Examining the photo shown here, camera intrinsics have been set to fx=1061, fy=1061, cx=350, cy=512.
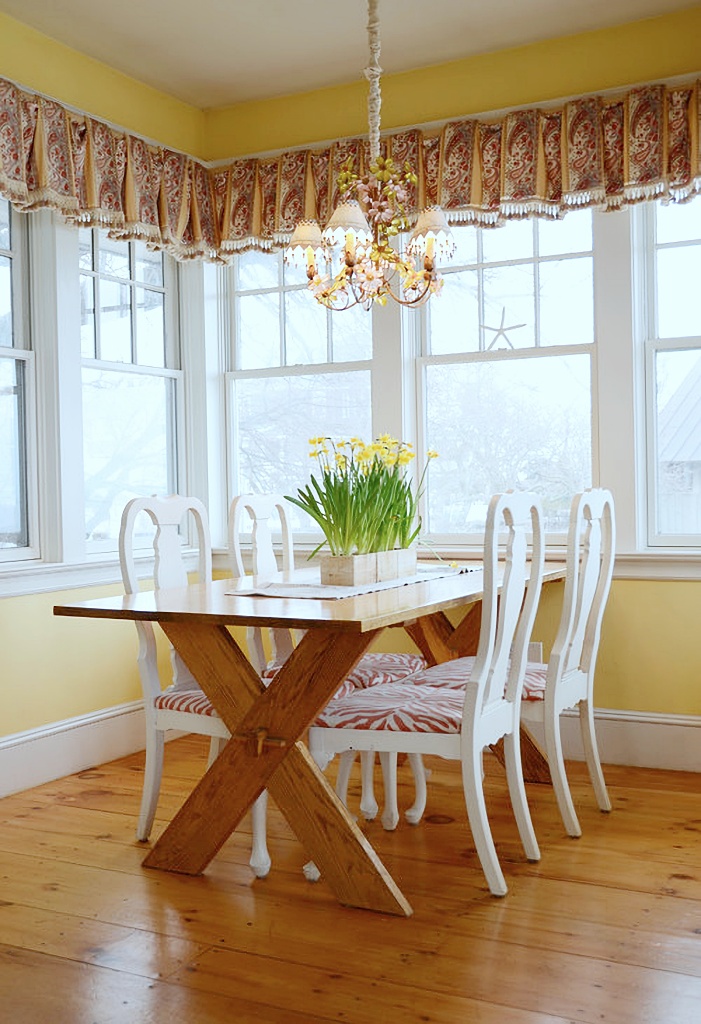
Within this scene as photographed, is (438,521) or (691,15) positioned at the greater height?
(691,15)

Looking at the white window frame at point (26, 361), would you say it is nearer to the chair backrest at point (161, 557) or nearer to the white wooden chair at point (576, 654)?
the chair backrest at point (161, 557)

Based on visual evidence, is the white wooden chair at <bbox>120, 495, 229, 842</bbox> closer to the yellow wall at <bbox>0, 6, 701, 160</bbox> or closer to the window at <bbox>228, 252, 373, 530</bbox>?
the window at <bbox>228, 252, 373, 530</bbox>

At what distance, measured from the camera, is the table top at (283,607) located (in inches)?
97.4

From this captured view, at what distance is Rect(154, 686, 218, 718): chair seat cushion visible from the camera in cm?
293

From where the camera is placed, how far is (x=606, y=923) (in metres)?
2.52

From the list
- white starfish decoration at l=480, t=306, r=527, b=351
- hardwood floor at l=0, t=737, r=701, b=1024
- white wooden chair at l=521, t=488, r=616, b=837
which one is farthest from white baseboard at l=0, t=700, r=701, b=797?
white starfish decoration at l=480, t=306, r=527, b=351

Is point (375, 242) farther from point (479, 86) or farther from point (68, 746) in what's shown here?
point (68, 746)

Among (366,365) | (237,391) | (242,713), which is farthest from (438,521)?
(242,713)

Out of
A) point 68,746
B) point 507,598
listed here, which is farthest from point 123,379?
point 507,598

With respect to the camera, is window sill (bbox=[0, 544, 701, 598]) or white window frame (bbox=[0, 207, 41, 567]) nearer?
window sill (bbox=[0, 544, 701, 598])

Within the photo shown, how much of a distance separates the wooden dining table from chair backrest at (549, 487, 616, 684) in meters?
0.32

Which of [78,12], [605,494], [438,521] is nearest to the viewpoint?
[605,494]

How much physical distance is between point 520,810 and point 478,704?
1.42ft

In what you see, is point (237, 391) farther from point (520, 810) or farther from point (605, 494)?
point (520, 810)
